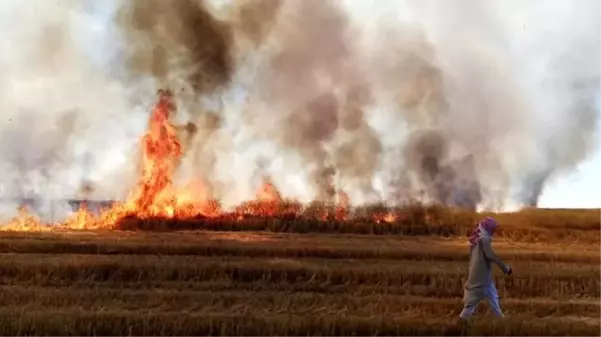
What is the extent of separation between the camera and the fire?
35.1 meters

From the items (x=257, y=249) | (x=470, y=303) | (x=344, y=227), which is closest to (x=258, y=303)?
(x=470, y=303)

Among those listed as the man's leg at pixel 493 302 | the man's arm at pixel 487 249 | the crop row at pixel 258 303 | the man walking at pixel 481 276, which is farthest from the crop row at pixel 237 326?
the man's arm at pixel 487 249

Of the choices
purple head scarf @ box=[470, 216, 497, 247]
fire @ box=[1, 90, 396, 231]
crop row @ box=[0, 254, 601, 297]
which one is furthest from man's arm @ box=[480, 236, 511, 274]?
fire @ box=[1, 90, 396, 231]

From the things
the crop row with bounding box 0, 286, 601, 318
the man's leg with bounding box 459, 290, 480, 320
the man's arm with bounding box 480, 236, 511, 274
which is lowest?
the crop row with bounding box 0, 286, 601, 318

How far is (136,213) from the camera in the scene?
35.1 meters

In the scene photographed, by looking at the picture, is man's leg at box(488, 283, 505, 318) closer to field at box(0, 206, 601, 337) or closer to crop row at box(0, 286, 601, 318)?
field at box(0, 206, 601, 337)

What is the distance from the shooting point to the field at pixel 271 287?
13.2 metres

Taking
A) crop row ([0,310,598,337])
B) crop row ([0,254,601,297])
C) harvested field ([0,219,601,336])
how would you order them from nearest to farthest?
crop row ([0,310,598,337]) < harvested field ([0,219,601,336]) < crop row ([0,254,601,297])

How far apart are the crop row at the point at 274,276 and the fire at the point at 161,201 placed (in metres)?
14.6

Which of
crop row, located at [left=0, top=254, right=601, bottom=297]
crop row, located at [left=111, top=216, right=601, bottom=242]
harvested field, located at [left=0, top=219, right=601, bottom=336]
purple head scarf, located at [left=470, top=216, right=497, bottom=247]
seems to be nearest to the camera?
harvested field, located at [left=0, top=219, right=601, bottom=336]

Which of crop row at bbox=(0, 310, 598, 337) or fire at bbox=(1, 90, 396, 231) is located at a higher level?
fire at bbox=(1, 90, 396, 231)

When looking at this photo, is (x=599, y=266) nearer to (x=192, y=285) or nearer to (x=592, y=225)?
(x=192, y=285)

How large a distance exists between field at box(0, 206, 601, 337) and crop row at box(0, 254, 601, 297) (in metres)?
0.03

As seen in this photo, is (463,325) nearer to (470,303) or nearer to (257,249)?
(470,303)
